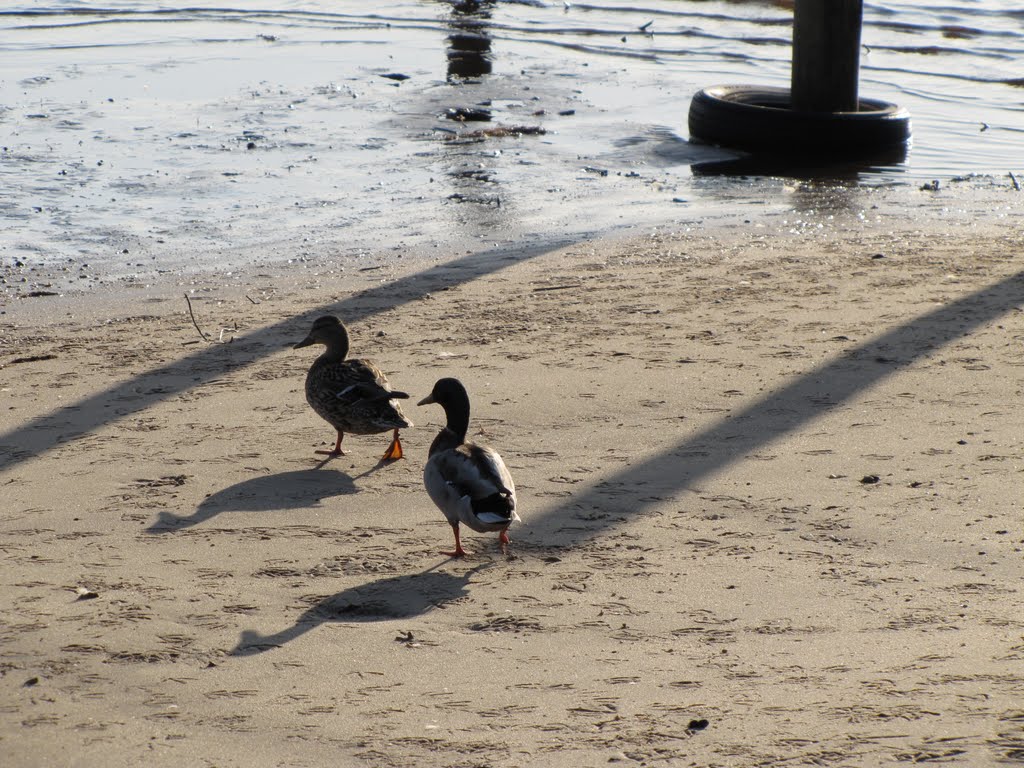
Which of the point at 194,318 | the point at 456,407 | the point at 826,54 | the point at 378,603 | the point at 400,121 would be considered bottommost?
the point at 378,603

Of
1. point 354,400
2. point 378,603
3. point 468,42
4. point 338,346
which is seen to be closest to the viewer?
point 378,603

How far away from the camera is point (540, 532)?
5621 millimetres

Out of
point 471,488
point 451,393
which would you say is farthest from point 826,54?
point 471,488

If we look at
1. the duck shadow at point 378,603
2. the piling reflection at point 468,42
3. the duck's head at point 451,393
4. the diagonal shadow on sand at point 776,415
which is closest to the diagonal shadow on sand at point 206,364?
the duck's head at point 451,393

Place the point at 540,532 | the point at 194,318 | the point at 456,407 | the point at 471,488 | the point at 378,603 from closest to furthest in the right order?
1. the point at 378,603
2. the point at 471,488
3. the point at 540,532
4. the point at 456,407
5. the point at 194,318

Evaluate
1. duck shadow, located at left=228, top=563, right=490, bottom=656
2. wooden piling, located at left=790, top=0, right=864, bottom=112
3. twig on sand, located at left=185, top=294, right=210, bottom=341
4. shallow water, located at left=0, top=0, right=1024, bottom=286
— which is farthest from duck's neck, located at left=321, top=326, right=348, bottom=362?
wooden piling, located at left=790, top=0, right=864, bottom=112

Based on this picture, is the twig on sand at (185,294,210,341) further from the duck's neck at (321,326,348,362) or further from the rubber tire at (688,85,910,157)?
the rubber tire at (688,85,910,157)

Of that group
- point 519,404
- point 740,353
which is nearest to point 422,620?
point 519,404

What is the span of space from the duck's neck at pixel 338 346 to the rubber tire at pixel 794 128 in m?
7.96

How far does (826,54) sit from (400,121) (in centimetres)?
464

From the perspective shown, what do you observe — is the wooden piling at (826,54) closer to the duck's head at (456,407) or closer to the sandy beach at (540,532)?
the sandy beach at (540,532)

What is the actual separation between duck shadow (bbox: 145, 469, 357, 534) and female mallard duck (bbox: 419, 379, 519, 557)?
0.61m

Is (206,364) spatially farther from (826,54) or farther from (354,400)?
(826,54)

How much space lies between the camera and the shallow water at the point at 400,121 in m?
11.0
